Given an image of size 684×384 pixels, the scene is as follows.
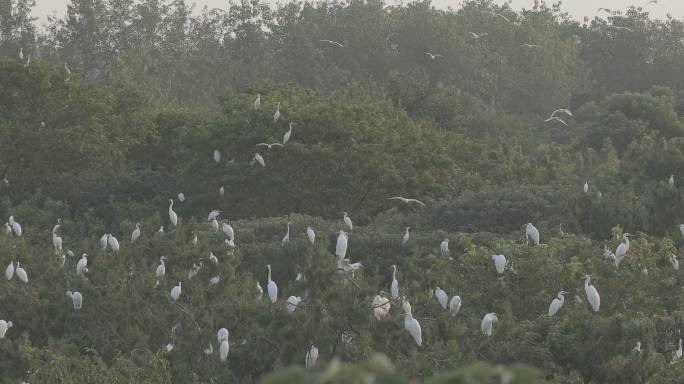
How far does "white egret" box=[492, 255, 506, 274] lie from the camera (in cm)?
1165

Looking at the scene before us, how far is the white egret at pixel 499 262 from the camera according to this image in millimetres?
11648

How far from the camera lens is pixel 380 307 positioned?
898 cm

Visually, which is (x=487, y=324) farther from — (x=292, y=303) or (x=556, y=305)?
(x=292, y=303)

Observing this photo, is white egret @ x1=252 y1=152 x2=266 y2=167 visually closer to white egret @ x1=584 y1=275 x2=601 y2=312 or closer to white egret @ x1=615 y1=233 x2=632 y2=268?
white egret @ x1=615 y1=233 x2=632 y2=268

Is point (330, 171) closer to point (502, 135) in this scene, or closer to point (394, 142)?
point (394, 142)

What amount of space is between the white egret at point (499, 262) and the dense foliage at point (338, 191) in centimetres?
14

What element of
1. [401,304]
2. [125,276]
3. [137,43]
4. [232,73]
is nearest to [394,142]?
[125,276]

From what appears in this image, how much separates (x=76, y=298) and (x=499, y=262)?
3.99 m

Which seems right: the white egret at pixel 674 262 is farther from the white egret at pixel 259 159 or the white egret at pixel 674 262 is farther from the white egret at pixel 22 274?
the white egret at pixel 259 159

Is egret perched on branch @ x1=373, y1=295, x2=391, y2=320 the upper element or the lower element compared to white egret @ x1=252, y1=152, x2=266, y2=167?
upper

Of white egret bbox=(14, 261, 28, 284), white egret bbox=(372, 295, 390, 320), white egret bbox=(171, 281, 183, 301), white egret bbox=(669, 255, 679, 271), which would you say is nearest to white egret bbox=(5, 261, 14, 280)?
white egret bbox=(14, 261, 28, 284)

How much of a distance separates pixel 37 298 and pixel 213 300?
1.95 m

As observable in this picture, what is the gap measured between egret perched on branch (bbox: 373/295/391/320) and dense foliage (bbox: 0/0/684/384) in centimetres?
9

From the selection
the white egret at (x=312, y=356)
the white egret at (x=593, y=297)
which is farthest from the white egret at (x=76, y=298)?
the white egret at (x=593, y=297)
